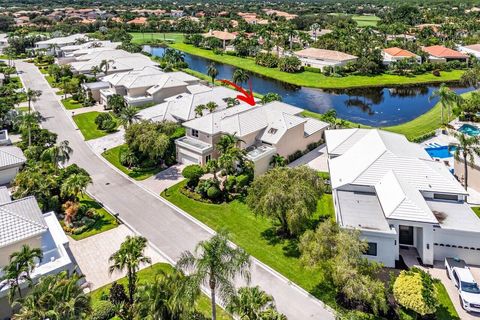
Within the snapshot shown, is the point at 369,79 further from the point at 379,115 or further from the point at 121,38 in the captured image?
the point at 121,38

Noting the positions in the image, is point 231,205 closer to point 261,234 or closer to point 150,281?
point 261,234

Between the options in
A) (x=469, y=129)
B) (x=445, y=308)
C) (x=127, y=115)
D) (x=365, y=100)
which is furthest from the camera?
(x=365, y=100)

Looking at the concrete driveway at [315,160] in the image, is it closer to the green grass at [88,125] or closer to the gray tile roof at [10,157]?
the green grass at [88,125]

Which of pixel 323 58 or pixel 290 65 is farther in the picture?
pixel 323 58

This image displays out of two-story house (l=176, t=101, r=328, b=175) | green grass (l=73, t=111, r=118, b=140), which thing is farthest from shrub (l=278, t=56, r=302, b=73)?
two-story house (l=176, t=101, r=328, b=175)

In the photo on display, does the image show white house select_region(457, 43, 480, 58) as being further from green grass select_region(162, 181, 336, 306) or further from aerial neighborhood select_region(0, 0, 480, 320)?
green grass select_region(162, 181, 336, 306)

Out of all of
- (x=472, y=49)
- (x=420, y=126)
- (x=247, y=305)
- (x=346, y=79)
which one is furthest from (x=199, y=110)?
(x=472, y=49)
